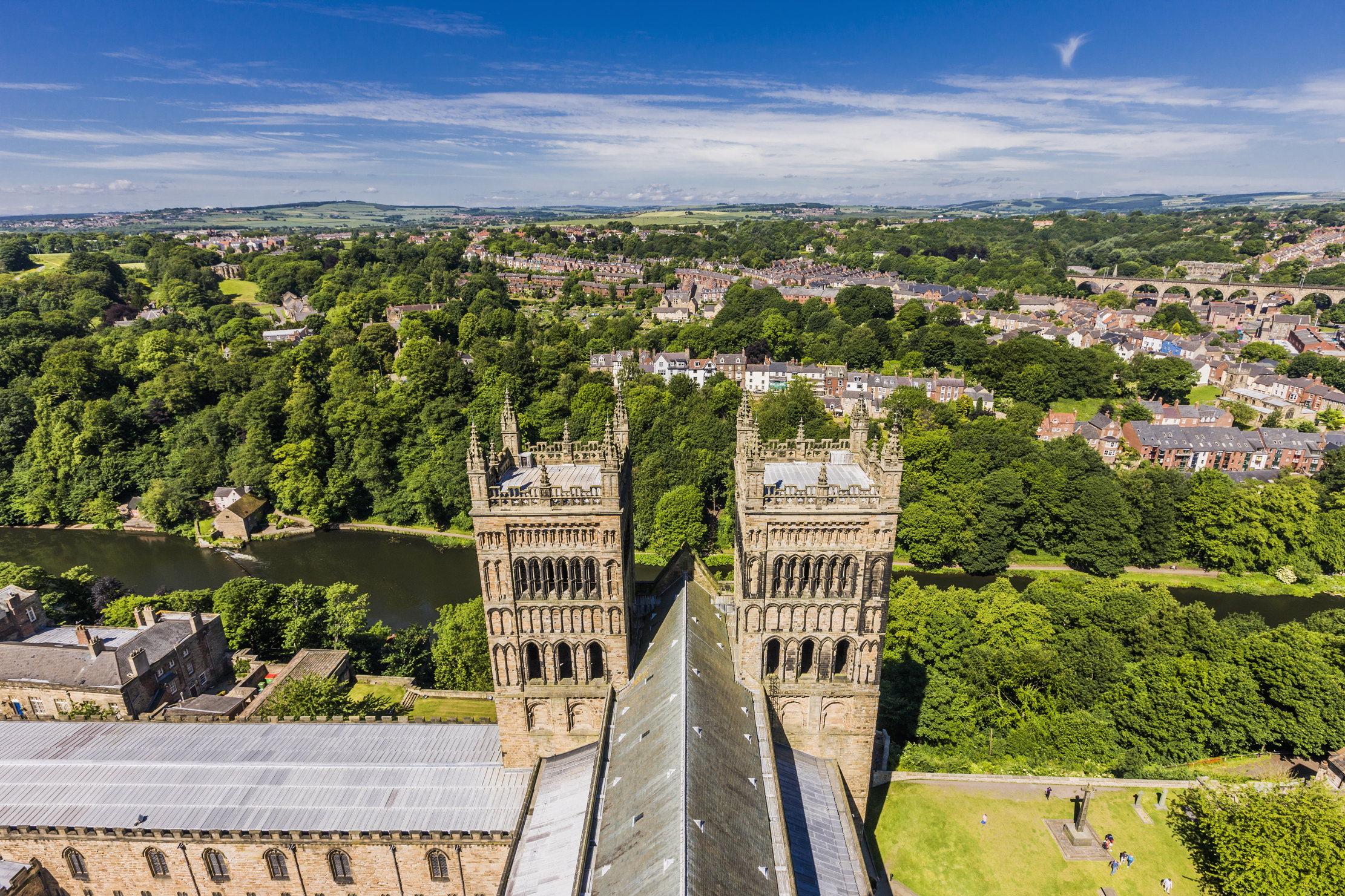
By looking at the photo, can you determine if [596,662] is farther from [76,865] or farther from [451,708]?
[76,865]

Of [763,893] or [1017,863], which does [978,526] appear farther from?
[763,893]

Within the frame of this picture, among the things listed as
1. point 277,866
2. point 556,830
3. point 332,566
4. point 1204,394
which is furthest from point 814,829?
point 1204,394

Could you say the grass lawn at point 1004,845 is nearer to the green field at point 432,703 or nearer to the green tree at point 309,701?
the green field at point 432,703

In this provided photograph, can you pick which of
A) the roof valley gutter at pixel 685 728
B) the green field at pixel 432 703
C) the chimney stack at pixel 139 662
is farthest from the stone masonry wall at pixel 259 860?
the chimney stack at pixel 139 662

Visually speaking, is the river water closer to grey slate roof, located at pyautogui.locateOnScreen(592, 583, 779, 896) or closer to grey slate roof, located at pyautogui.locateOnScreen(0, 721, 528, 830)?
grey slate roof, located at pyautogui.locateOnScreen(0, 721, 528, 830)

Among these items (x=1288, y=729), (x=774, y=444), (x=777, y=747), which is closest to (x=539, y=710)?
(x=777, y=747)

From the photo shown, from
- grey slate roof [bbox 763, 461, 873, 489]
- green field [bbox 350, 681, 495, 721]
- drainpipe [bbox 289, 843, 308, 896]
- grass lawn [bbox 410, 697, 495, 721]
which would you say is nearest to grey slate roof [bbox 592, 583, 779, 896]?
grey slate roof [bbox 763, 461, 873, 489]

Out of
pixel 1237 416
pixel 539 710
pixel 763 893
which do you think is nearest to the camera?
pixel 763 893

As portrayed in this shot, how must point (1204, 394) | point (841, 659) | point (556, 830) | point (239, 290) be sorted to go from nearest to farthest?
point (556, 830) < point (841, 659) < point (1204, 394) < point (239, 290)

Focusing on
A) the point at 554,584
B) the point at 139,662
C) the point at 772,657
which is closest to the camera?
the point at 554,584
